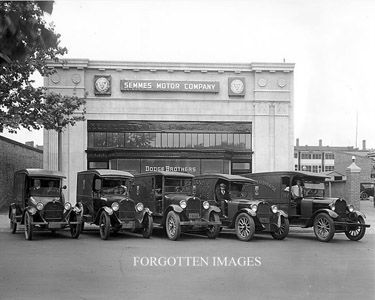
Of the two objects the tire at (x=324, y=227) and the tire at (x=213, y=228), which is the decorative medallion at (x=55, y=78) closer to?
the tire at (x=213, y=228)

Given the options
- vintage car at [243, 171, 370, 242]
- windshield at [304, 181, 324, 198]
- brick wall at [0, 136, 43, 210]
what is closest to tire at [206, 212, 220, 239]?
vintage car at [243, 171, 370, 242]

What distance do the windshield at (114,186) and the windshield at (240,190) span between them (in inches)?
133

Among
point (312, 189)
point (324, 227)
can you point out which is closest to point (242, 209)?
point (324, 227)

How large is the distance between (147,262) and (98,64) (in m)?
19.6

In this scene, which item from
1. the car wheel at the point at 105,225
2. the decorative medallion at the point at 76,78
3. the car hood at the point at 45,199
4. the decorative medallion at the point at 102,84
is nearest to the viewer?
the car wheel at the point at 105,225

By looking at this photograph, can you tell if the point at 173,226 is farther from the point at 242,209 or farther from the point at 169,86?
the point at 169,86

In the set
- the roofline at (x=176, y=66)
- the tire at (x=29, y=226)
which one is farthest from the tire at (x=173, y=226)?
the roofline at (x=176, y=66)

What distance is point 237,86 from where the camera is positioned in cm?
2766

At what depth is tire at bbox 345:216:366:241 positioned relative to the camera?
1402cm

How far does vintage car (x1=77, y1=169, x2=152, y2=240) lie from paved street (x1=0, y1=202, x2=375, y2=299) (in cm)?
57

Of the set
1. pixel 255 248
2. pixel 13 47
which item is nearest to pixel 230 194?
pixel 255 248

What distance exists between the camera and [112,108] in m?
27.1

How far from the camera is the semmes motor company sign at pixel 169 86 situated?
2719 centimetres

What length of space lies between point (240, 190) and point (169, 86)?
13478mm
